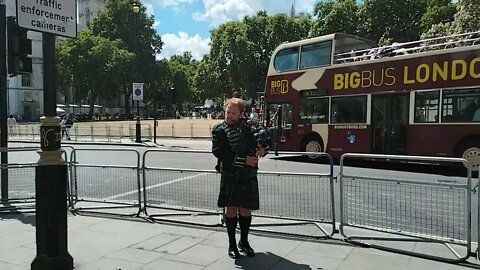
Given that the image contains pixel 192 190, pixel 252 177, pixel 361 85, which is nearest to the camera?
pixel 252 177

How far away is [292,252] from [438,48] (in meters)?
11.0

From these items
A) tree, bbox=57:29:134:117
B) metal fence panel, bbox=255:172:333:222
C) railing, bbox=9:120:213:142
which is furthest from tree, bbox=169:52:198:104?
metal fence panel, bbox=255:172:333:222

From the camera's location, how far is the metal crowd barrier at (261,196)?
6.38 m

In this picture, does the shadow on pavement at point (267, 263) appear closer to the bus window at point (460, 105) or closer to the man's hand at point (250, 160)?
the man's hand at point (250, 160)

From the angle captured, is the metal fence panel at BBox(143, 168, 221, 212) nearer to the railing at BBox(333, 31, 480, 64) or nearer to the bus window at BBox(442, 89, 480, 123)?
the bus window at BBox(442, 89, 480, 123)

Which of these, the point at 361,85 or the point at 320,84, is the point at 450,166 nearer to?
the point at 361,85

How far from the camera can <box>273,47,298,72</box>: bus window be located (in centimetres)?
1666

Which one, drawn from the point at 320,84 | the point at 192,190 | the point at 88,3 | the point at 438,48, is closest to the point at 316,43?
the point at 320,84

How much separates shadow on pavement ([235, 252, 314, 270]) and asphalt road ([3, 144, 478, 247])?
1.48m

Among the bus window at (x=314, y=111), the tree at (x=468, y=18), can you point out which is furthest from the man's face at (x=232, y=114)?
the tree at (x=468, y=18)

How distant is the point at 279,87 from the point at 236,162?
491 inches

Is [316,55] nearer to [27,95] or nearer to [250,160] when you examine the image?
[250,160]

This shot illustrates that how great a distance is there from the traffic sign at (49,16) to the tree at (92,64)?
223 ft

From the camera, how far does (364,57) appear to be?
48.4ft
